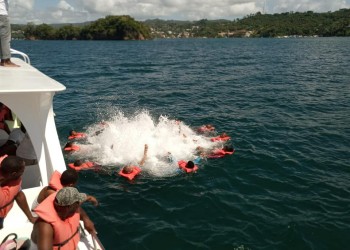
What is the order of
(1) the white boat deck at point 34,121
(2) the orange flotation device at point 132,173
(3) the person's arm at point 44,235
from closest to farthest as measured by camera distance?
(3) the person's arm at point 44,235 < (1) the white boat deck at point 34,121 < (2) the orange flotation device at point 132,173

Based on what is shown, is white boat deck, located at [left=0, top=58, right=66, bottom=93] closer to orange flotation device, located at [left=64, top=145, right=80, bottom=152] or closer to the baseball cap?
→ the baseball cap

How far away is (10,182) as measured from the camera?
6.71m

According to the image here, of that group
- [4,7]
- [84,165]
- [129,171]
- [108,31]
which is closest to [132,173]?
[129,171]

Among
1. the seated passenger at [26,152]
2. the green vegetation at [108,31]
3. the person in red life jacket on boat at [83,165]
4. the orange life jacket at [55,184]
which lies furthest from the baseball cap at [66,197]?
the green vegetation at [108,31]

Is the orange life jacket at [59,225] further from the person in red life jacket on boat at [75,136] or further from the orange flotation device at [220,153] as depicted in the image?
the person in red life jacket on boat at [75,136]

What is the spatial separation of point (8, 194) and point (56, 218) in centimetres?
172

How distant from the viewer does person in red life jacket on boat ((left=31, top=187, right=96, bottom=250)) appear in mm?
5477

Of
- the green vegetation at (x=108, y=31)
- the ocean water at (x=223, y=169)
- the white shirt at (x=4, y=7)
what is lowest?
the ocean water at (x=223, y=169)

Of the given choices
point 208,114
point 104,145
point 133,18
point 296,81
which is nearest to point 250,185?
point 104,145

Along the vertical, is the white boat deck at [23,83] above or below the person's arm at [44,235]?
above

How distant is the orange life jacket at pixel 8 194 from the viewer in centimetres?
668

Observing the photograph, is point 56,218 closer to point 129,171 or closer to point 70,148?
point 129,171

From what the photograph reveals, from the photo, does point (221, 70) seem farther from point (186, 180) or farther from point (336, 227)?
point (336, 227)

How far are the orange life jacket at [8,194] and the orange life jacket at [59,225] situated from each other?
142 cm
